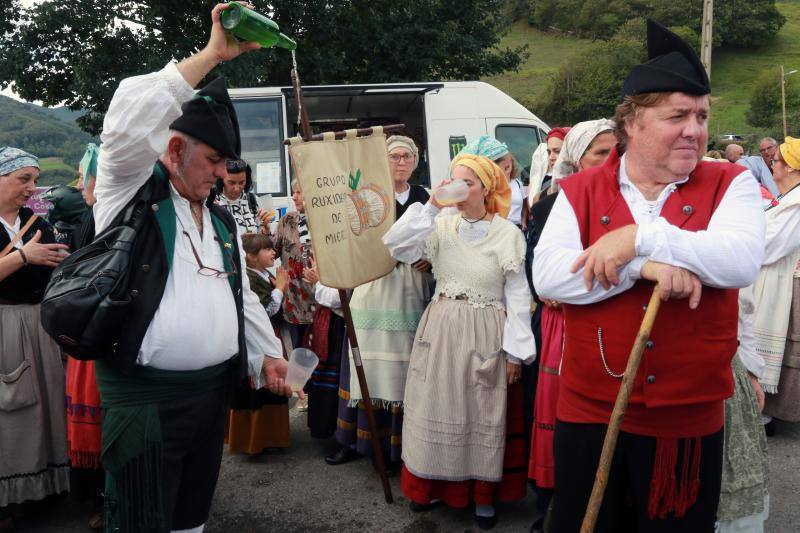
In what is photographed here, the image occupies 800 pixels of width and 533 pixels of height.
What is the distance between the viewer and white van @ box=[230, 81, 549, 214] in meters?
8.49

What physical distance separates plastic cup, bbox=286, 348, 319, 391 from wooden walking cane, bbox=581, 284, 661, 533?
1.23 metres

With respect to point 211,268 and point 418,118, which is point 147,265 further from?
point 418,118

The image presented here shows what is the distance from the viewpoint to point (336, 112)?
1012 cm

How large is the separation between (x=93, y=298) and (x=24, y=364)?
1.85 meters

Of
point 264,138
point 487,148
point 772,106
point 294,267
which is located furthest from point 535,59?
point 294,267

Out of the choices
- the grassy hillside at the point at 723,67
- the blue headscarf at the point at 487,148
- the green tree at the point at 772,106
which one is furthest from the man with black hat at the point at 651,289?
the grassy hillside at the point at 723,67

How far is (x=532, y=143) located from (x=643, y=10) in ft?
261

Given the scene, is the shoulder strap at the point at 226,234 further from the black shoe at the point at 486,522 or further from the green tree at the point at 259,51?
the green tree at the point at 259,51

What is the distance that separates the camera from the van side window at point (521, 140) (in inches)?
363

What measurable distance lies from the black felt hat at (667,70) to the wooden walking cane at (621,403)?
1.93ft

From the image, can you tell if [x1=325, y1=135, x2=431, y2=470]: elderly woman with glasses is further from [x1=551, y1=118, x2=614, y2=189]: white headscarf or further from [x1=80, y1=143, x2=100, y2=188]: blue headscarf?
[x1=80, y1=143, x2=100, y2=188]: blue headscarf

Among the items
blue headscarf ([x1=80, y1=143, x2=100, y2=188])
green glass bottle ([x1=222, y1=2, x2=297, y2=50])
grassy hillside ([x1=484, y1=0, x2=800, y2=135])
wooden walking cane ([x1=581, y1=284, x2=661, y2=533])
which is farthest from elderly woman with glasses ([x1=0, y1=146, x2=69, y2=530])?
grassy hillside ([x1=484, y1=0, x2=800, y2=135])

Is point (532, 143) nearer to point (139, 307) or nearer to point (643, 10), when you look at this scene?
point (139, 307)

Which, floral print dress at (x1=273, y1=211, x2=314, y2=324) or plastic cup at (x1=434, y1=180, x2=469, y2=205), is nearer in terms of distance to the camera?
plastic cup at (x1=434, y1=180, x2=469, y2=205)
